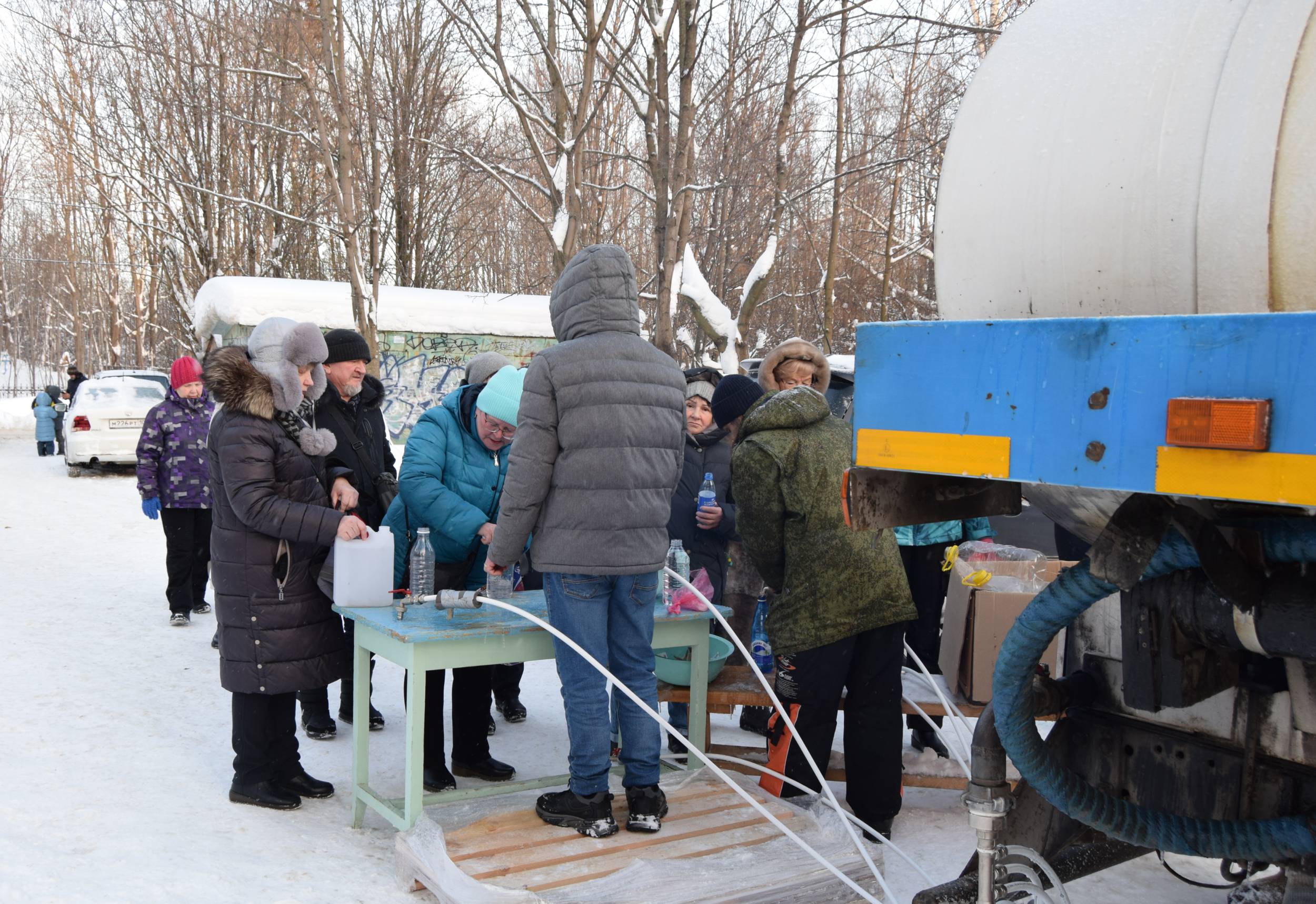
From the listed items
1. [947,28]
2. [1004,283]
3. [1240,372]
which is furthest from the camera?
[947,28]

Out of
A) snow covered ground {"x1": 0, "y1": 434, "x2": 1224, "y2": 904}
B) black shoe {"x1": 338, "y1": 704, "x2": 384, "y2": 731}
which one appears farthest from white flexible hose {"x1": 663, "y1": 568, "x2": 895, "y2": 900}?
black shoe {"x1": 338, "y1": 704, "x2": 384, "y2": 731}

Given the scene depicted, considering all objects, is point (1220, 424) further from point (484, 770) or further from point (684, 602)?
point (484, 770)

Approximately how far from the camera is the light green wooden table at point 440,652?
388 cm

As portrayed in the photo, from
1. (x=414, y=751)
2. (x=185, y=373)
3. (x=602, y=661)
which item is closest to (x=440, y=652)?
(x=414, y=751)

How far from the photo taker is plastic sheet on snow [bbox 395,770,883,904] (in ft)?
11.2

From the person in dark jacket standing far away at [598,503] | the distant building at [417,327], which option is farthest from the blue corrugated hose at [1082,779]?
the distant building at [417,327]

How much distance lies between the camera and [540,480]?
12.3 ft

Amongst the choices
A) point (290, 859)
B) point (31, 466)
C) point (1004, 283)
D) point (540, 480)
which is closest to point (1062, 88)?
point (1004, 283)

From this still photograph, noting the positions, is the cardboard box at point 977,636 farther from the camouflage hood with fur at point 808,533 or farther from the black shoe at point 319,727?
the black shoe at point 319,727

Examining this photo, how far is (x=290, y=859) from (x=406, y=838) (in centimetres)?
55

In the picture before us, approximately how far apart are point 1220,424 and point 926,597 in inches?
151

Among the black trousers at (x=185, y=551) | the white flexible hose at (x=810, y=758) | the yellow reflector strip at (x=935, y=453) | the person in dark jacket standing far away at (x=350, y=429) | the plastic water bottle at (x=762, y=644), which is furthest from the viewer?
the black trousers at (x=185, y=551)

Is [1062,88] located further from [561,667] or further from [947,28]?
[947,28]

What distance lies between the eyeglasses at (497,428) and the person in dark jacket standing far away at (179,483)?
13.3 feet
